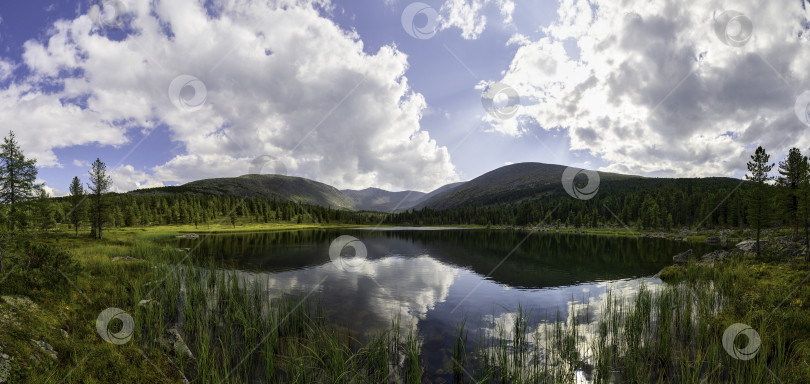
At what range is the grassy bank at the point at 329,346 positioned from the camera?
392 inches

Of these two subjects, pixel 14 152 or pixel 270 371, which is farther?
pixel 14 152

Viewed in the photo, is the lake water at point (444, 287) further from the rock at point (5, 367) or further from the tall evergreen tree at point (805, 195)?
the tall evergreen tree at point (805, 195)

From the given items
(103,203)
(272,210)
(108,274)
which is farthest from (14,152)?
(272,210)

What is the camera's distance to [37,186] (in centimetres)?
2545

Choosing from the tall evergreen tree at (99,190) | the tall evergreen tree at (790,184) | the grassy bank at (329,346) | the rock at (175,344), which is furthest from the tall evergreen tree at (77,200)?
the tall evergreen tree at (790,184)

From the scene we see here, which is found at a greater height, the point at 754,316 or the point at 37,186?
the point at 37,186

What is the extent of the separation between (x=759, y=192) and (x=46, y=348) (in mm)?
79951

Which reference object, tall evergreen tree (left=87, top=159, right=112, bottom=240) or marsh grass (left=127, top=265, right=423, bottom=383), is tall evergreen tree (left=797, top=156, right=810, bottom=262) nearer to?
marsh grass (left=127, top=265, right=423, bottom=383)

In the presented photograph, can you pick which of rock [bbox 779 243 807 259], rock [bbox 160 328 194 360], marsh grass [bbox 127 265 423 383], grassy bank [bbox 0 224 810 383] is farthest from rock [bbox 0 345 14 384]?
rock [bbox 779 243 807 259]

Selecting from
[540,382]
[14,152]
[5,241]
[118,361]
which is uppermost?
[14,152]

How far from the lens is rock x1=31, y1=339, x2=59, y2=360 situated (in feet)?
30.9

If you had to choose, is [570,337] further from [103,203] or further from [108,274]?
[103,203]

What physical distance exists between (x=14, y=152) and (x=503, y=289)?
55.6 metres

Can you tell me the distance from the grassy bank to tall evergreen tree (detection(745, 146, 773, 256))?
3862 cm
